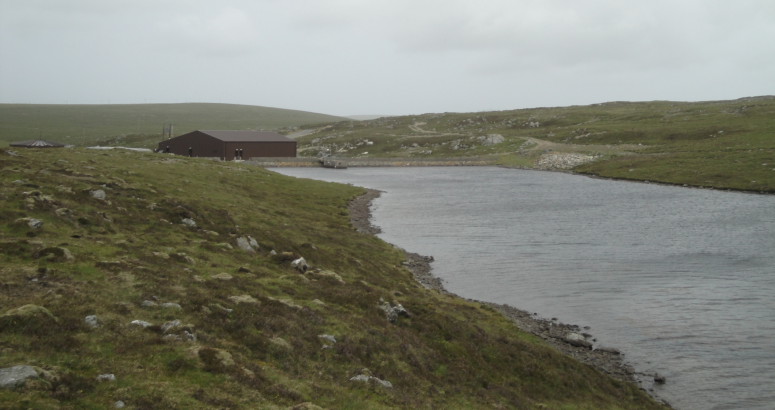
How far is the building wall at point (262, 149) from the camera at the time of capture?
168500 millimetres

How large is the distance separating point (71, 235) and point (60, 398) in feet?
54.9

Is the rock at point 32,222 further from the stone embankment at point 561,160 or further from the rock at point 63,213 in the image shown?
the stone embankment at point 561,160

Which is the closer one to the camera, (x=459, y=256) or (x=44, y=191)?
(x=44, y=191)

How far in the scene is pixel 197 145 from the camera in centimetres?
16975

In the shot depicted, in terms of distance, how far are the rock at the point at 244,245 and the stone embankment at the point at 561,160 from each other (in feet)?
440

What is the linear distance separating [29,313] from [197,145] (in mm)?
162958

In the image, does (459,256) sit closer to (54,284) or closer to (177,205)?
(177,205)

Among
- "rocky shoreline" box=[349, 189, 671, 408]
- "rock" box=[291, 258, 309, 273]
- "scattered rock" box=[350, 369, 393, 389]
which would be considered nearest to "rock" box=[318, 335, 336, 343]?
"scattered rock" box=[350, 369, 393, 389]

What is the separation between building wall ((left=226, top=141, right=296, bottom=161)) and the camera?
168 meters

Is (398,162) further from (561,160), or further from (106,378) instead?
(106,378)

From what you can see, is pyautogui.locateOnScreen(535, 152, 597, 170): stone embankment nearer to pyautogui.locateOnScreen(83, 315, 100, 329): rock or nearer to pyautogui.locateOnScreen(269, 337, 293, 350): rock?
pyautogui.locateOnScreen(269, 337, 293, 350): rock

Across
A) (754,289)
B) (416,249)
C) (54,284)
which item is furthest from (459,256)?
(54,284)

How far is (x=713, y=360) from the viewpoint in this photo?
95.6ft

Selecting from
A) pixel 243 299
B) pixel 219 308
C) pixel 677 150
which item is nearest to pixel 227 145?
pixel 677 150
